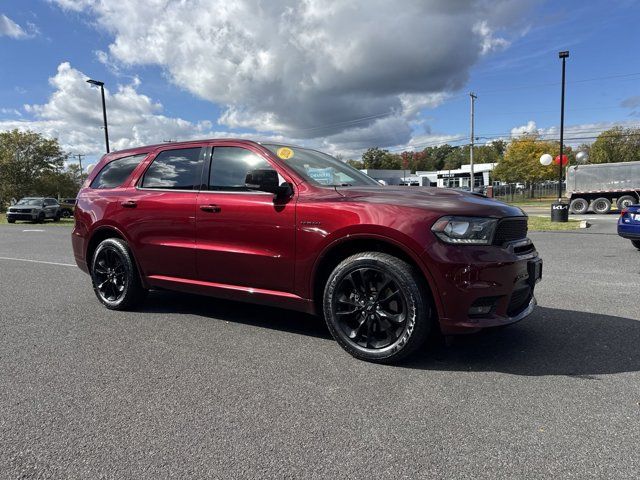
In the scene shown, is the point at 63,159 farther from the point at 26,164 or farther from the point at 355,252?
the point at 355,252

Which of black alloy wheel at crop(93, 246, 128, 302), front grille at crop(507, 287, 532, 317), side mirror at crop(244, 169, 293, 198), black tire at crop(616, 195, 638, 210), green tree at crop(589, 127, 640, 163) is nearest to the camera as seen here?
front grille at crop(507, 287, 532, 317)

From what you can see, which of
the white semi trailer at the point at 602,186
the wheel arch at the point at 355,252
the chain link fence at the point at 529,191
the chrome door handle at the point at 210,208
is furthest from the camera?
the chain link fence at the point at 529,191

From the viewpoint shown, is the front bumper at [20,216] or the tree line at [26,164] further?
the tree line at [26,164]

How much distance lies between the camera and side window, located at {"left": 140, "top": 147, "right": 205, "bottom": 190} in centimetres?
464

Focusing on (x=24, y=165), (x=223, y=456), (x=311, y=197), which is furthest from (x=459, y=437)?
(x=24, y=165)

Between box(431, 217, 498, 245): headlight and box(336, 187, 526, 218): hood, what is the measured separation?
0.05 metres

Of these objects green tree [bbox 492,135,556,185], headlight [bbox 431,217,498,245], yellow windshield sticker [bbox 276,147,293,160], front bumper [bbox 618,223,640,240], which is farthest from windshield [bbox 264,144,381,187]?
green tree [bbox 492,135,556,185]

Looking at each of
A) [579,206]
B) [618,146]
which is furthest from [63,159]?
[618,146]

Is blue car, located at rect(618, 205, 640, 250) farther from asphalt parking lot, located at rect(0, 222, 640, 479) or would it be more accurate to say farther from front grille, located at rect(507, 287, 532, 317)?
front grille, located at rect(507, 287, 532, 317)

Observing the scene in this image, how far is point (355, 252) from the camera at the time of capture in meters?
3.76

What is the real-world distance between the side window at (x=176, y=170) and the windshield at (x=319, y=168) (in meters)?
0.80

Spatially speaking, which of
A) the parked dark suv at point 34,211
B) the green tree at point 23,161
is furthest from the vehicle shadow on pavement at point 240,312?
the green tree at point 23,161

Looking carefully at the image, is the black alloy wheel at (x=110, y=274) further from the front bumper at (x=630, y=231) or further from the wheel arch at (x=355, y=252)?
the front bumper at (x=630, y=231)

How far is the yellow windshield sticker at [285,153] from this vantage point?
4.30 m
